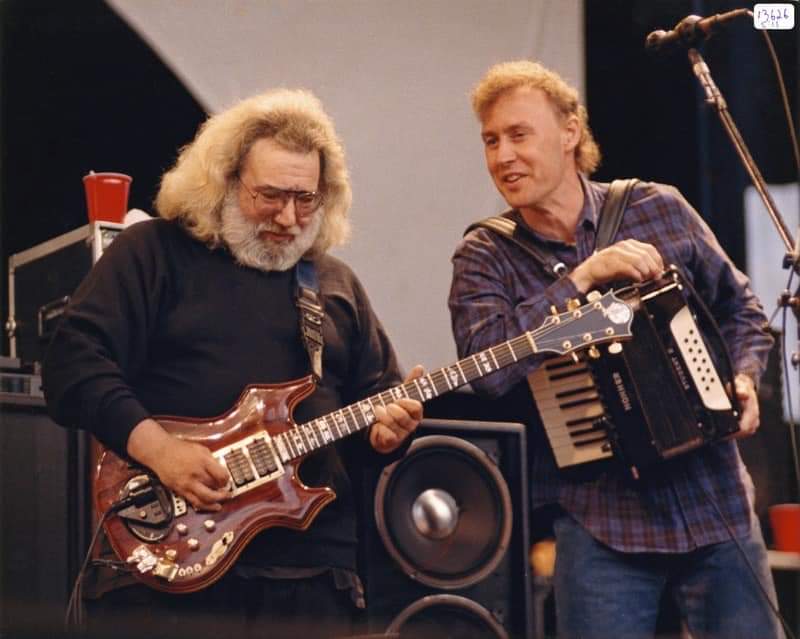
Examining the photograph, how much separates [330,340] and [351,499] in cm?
36

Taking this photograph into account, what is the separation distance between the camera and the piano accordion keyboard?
8.60 ft

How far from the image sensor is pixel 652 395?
2588 mm

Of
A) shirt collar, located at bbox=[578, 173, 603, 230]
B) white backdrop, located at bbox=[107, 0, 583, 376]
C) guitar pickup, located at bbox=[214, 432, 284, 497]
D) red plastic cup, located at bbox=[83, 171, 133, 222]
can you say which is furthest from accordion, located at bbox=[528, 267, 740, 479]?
red plastic cup, located at bbox=[83, 171, 133, 222]

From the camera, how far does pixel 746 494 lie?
2672 mm

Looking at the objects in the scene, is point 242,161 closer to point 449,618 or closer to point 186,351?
point 186,351

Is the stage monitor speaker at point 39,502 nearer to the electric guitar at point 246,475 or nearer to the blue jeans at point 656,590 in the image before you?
the electric guitar at point 246,475

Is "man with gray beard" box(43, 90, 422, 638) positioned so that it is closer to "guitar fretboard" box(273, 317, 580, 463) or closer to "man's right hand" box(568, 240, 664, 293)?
"guitar fretboard" box(273, 317, 580, 463)

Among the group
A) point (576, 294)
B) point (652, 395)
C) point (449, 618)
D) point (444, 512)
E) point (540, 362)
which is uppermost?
point (576, 294)

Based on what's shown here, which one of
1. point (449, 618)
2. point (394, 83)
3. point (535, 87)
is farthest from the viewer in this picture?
point (394, 83)

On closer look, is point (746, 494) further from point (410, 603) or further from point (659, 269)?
point (410, 603)

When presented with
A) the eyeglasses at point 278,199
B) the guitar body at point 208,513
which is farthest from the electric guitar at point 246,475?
the eyeglasses at point 278,199

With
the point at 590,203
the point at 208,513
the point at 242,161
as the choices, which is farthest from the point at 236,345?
the point at 590,203

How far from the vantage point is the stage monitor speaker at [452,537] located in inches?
123

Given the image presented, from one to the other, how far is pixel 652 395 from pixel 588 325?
0.66 ft
